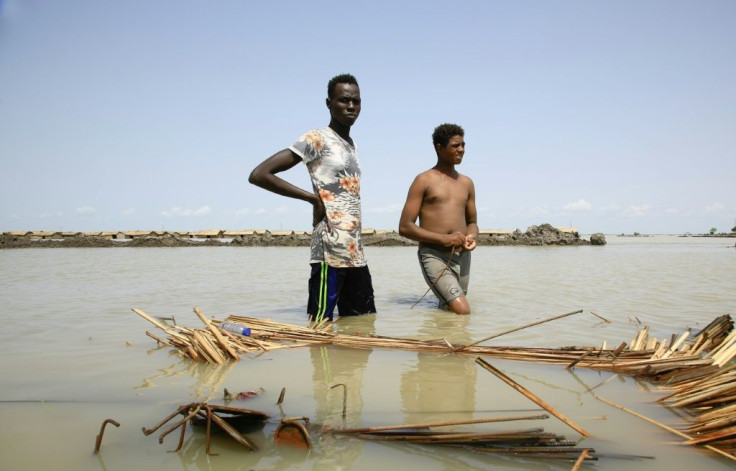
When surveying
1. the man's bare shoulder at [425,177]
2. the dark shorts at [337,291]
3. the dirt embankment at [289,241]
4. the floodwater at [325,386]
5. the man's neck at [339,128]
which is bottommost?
the floodwater at [325,386]

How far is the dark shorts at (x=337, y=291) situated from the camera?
4117 mm

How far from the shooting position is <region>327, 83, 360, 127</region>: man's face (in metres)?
4.12

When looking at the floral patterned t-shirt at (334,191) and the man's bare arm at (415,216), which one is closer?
the floral patterned t-shirt at (334,191)

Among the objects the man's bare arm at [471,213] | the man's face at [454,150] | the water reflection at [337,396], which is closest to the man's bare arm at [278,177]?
the water reflection at [337,396]

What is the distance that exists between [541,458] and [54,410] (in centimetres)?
202

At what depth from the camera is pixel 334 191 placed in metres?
4.08

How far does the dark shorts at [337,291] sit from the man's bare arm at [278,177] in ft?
2.05

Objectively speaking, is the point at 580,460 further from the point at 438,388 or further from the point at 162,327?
the point at 162,327

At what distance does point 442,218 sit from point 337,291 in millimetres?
1596

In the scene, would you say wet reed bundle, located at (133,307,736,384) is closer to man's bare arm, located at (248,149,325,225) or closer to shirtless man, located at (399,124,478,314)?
man's bare arm, located at (248,149,325,225)

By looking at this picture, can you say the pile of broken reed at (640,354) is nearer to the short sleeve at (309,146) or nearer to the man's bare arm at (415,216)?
the short sleeve at (309,146)

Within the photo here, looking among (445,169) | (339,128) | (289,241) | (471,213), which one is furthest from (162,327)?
(289,241)

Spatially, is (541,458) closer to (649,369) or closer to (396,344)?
(649,369)

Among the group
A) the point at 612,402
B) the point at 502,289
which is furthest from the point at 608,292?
the point at 612,402
